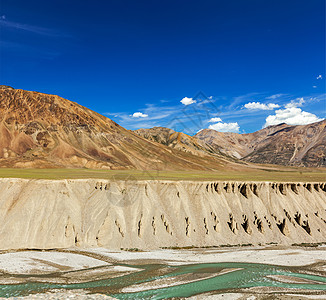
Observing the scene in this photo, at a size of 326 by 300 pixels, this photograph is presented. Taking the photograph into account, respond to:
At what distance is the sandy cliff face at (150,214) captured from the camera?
48.3 meters

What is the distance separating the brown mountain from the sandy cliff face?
88458mm

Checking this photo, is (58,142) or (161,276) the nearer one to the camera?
(161,276)

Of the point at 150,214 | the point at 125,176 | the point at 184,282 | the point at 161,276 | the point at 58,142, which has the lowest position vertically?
the point at 184,282

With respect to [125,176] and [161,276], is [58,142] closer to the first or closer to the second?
[125,176]

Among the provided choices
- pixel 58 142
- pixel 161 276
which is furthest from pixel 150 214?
pixel 58 142

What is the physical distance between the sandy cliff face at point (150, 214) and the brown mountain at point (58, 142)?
88458 millimetres

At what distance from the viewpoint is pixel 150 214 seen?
55531 mm

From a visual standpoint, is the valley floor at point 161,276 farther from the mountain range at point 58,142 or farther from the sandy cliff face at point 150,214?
the mountain range at point 58,142

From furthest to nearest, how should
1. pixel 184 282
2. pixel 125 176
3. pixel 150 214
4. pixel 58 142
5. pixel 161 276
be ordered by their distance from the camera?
pixel 58 142 → pixel 125 176 → pixel 150 214 → pixel 161 276 → pixel 184 282

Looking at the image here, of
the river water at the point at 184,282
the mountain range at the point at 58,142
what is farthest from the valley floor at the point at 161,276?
the mountain range at the point at 58,142

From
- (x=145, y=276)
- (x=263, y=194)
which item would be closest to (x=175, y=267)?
(x=145, y=276)

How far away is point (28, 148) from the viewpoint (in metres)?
154

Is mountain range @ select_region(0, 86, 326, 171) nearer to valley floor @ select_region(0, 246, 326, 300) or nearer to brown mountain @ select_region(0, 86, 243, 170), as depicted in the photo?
brown mountain @ select_region(0, 86, 243, 170)

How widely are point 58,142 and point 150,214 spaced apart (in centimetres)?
12818
